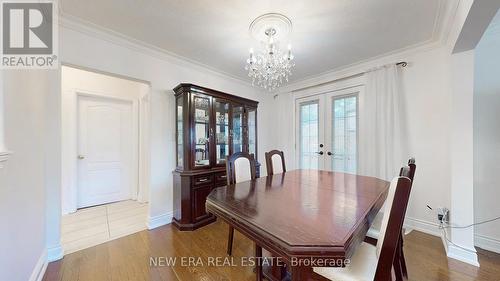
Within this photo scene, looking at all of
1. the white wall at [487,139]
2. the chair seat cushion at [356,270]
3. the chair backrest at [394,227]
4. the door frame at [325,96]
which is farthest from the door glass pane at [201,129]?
the white wall at [487,139]

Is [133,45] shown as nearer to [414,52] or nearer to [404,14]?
[404,14]

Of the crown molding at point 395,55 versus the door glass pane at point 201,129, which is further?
the door glass pane at point 201,129

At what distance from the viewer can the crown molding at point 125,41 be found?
6.50 ft

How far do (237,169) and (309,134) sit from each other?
2197 mm

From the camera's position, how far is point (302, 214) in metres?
1.07

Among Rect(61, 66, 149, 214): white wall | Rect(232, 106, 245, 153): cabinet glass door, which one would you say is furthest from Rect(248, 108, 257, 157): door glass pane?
Rect(61, 66, 149, 214): white wall

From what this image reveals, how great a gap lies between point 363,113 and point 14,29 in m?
3.94

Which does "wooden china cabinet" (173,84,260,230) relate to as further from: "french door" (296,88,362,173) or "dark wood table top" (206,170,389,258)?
"french door" (296,88,362,173)

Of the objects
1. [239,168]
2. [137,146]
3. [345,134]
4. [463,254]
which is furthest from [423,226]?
[137,146]

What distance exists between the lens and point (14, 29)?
153 centimetres

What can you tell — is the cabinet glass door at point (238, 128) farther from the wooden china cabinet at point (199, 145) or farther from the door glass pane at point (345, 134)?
the door glass pane at point (345, 134)

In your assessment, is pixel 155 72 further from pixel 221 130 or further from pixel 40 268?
pixel 40 268

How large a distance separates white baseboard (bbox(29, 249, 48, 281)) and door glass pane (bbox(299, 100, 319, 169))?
3.72 meters

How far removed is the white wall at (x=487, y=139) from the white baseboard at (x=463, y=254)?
19.2 inches
